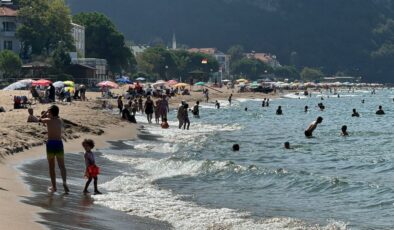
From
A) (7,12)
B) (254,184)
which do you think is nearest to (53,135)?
(254,184)

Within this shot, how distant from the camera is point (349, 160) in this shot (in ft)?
86.4

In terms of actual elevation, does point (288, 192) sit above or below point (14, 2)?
below

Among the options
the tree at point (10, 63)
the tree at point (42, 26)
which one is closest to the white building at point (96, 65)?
the tree at point (42, 26)

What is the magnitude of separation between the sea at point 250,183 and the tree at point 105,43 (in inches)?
3456

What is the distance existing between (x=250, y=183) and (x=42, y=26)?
82.1 m

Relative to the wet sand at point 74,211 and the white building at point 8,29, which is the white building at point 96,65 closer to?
the white building at point 8,29

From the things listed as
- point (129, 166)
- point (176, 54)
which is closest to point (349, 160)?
point (129, 166)

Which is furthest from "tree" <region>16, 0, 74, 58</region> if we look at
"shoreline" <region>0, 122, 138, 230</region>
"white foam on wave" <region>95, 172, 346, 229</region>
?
"white foam on wave" <region>95, 172, 346, 229</region>

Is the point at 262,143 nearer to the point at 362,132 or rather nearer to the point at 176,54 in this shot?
the point at 362,132

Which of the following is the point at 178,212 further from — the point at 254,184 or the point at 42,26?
the point at 42,26

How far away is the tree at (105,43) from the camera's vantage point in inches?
4761

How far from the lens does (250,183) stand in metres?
20.0

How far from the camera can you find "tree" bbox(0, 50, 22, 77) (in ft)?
275

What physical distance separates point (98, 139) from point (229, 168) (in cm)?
879
